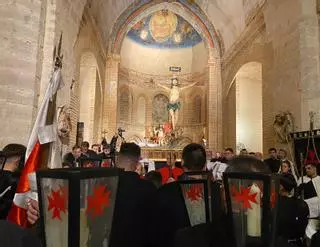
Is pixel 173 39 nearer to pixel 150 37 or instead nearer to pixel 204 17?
pixel 150 37

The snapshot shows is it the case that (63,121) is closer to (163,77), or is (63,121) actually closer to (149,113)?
(149,113)

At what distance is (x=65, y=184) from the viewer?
Answer: 3.15 feet

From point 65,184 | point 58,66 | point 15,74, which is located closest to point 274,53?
point 15,74

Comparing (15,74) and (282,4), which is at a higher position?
(282,4)

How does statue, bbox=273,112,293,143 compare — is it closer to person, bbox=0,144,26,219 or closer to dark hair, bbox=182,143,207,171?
dark hair, bbox=182,143,207,171

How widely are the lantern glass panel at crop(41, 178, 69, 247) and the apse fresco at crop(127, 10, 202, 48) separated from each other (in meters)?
21.5

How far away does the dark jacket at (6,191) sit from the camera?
2628mm

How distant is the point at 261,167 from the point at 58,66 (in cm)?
158

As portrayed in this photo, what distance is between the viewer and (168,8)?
66.0 ft

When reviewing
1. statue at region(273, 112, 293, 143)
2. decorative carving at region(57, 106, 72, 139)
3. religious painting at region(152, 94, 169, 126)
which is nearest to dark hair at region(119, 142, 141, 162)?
decorative carving at region(57, 106, 72, 139)

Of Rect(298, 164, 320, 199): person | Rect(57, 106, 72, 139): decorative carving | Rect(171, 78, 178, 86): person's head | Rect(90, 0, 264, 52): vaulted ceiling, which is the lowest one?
Rect(298, 164, 320, 199): person

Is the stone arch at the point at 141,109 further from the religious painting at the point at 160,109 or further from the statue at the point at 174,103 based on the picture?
the statue at the point at 174,103

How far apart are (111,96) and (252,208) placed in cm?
1786

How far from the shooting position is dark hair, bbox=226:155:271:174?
1290mm
